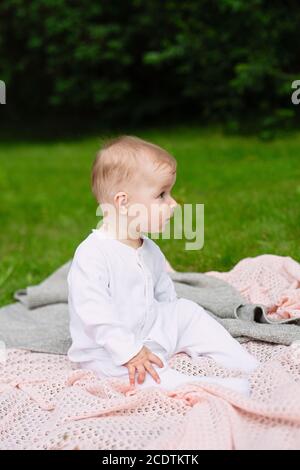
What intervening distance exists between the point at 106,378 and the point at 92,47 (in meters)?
8.85

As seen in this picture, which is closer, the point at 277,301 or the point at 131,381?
the point at 131,381

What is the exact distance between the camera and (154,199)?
102 inches

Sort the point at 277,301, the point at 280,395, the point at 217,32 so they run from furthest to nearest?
the point at 217,32 → the point at 277,301 → the point at 280,395

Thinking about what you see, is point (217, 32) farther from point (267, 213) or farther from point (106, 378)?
point (106, 378)

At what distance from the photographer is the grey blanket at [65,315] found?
283cm

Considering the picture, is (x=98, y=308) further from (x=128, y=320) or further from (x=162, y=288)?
(x=162, y=288)

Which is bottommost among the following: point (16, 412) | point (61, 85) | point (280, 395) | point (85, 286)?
point (16, 412)

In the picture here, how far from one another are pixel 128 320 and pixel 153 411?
387 millimetres

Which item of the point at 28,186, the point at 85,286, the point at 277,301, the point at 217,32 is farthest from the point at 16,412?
the point at 217,32

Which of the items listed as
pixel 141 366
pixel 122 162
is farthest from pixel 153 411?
pixel 122 162

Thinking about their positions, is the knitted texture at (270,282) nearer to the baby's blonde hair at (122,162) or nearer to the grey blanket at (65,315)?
the grey blanket at (65,315)

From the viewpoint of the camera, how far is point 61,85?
37.7ft
